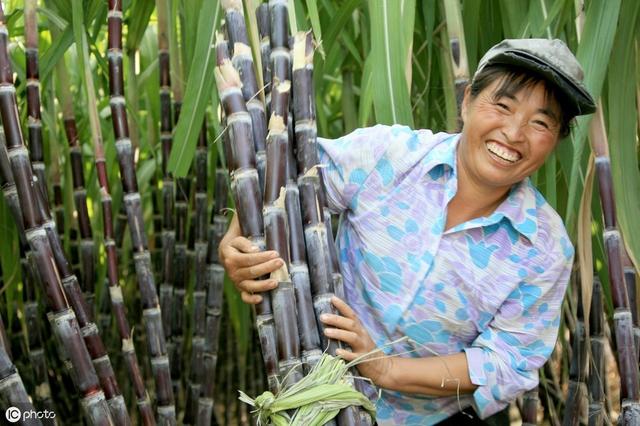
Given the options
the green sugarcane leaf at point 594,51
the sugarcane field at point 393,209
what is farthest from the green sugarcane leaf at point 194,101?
the green sugarcane leaf at point 594,51

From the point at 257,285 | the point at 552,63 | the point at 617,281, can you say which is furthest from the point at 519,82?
the point at 257,285

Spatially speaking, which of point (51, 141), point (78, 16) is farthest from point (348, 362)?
point (51, 141)

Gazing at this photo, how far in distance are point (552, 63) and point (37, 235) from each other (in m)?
0.62

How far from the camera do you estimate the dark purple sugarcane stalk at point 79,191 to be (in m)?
1.45

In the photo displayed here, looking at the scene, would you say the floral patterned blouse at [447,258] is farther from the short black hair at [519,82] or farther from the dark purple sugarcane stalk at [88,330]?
the dark purple sugarcane stalk at [88,330]

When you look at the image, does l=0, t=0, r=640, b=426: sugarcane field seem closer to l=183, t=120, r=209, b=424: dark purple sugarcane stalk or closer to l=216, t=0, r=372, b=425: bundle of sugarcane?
l=216, t=0, r=372, b=425: bundle of sugarcane

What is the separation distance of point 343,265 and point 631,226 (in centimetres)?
36

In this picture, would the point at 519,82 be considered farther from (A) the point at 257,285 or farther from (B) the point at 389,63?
(A) the point at 257,285

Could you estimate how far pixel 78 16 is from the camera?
117 centimetres

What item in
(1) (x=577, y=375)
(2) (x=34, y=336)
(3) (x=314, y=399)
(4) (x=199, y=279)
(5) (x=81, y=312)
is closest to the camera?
(3) (x=314, y=399)

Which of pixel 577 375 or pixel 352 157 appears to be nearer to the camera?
pixel 352 157

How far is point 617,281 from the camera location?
107cm

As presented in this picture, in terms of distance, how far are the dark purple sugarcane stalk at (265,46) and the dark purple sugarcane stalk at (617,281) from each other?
0.41 meters

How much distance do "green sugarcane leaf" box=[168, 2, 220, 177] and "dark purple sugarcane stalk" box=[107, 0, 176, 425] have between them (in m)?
0.15
